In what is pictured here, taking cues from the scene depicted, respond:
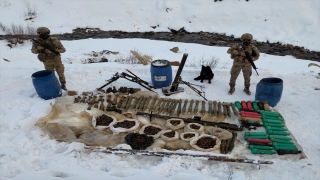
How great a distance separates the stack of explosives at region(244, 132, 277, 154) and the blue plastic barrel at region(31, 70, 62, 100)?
4597 mm

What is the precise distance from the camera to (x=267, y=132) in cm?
564

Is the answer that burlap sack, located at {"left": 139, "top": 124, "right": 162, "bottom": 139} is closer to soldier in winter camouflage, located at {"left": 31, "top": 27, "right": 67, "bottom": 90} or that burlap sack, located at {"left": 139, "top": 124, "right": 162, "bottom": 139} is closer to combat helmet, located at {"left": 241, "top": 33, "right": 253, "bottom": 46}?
combat helmet, located at {"left": 241, "top": 33, "right": 253, "bottom": 46}

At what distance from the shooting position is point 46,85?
22.5 ft

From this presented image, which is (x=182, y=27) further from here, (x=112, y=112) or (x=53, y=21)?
(x=112, y=112)

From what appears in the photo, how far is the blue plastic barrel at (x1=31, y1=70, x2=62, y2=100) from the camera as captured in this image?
681cm

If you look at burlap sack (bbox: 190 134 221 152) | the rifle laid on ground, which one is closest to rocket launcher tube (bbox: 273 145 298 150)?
burlap sack (bbox: 190 134 221 152)

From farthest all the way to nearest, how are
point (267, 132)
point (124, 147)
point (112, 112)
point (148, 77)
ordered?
point (148, 77) < point (112, 112) < point (267, 132) < point (124, 147)

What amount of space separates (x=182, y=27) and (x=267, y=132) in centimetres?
1036

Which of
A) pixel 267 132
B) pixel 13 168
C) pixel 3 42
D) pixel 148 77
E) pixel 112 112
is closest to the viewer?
pixel 13 168

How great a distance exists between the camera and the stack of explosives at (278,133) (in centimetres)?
506

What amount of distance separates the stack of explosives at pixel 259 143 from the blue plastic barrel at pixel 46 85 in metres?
4.60

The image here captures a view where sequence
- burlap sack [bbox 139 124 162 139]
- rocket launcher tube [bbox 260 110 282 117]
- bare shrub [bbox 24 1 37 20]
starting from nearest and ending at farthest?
burlap sack [bbox 139 124 162 139], rocket launcher tube [bbox 260 110 282 117], bare shrub [bbox 24 1 37 20]

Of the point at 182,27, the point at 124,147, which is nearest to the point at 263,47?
the point at 182,27

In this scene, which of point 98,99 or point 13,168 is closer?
point 13,168
